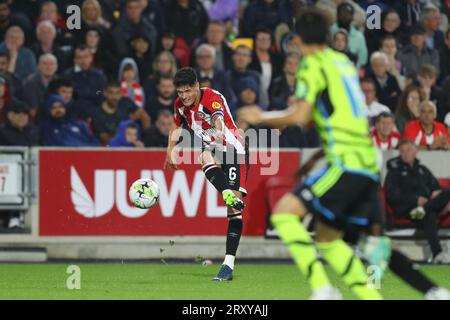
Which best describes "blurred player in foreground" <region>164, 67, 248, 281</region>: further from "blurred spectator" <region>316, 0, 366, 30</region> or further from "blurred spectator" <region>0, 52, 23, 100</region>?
"blurred spectator" <region>316, 0, 366, 30</region>

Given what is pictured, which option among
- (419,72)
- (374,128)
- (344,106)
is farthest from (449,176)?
(344,106)

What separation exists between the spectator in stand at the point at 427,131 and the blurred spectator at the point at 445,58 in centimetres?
239

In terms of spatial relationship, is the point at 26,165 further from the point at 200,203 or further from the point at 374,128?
the point at 374,128

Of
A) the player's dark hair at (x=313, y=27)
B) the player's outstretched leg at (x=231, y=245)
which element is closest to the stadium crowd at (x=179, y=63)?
the player's outstretched leg at (x=231, y=245)

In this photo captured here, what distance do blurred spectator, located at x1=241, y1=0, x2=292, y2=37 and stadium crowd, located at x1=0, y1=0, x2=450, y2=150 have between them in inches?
0.7

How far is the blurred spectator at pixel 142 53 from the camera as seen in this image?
726 inches

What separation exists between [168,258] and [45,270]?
2.29 meters

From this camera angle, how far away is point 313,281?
28.9ft

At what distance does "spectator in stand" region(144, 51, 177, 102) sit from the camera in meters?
18.0

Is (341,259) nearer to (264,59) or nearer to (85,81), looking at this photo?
(85,81)

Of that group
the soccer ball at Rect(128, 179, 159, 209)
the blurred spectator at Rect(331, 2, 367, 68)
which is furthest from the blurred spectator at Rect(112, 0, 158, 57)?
the soccer ball at Rect(128, 179, 159, 209)

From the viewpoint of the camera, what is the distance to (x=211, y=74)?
18.0 m
